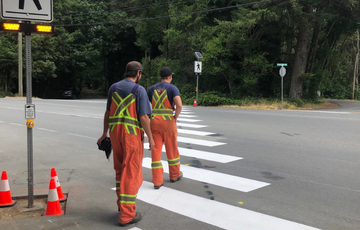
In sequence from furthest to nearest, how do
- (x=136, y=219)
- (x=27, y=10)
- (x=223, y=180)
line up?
(x=223, y=180), (x=27, y=10), (x=136, y=219)

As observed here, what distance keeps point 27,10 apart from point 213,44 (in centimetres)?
2324

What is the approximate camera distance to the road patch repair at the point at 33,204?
461 centimetres

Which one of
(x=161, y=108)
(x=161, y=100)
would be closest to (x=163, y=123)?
(x=161, y=108)

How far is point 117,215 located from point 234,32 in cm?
2251

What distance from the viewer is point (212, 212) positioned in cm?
464

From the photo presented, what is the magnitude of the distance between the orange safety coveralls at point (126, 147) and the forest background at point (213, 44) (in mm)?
20769

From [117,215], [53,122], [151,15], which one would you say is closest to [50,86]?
[151,15]

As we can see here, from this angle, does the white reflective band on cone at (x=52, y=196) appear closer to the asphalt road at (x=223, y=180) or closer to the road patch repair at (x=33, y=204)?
the road patch repair at (x=33, y=204)

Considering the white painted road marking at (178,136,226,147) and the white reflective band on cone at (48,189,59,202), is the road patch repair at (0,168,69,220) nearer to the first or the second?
the white reflective band on cone at (48,189,59,202)

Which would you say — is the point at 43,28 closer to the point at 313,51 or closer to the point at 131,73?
A: the point at 131,73

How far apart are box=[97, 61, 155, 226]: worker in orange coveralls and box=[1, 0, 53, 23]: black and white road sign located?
1.51 m

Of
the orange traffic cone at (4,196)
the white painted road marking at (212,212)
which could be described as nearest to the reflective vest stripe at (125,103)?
the white painted road marking at (212,212)

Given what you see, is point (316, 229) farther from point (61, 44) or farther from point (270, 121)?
point (61, 44)

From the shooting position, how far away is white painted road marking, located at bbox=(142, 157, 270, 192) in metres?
5.78
